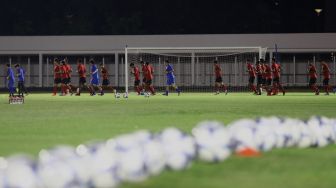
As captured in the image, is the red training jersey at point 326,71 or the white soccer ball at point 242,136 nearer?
the white soccer ball at point 242,136

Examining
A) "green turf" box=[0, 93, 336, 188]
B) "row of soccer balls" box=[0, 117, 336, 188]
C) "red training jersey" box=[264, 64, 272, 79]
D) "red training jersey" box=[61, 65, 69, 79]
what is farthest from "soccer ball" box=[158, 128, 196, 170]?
"red training jersey" box=[61, 65, 69, 79]

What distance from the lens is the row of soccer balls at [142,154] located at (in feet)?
22.5

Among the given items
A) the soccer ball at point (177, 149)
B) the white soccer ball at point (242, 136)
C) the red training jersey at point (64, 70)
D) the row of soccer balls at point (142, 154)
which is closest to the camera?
the row of soccer balls at point (142, 154)

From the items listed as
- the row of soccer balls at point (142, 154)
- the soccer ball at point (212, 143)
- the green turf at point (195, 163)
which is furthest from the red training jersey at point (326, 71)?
the soccer ball at point (212, 143)

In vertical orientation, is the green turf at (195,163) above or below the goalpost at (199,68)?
below

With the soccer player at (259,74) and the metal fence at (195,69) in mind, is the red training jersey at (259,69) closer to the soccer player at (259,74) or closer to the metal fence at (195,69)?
the soccer player at (259,74)

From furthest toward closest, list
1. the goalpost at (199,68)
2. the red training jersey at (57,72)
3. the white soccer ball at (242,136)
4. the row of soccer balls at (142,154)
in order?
1. the goalpost at (199,68)
2. the red training jersey at (57,72)
3. the white soccer ball at (242,136)
4. the row of soccer balls at (142,154)

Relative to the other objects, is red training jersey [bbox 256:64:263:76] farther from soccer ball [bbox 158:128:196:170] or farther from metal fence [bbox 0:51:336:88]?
soccer ball [bbox 158:128:196:170]

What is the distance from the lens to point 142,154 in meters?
8.12

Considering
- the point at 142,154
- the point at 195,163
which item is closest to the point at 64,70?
the point at 195,163

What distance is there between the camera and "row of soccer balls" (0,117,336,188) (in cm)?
686
